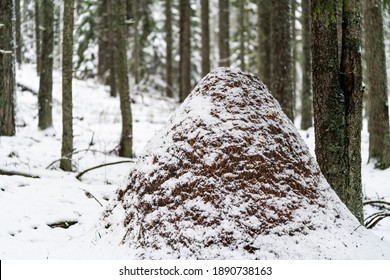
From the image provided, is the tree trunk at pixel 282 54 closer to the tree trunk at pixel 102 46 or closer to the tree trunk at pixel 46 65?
the tree trunk at pixel 46 65

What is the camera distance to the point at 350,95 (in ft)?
12.7

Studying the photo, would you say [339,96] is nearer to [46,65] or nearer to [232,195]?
[232,195]

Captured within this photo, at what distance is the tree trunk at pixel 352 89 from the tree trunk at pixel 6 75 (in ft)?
22.2

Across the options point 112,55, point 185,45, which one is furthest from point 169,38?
point 185,45

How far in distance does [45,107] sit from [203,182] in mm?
8274

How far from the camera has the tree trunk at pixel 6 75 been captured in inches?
320

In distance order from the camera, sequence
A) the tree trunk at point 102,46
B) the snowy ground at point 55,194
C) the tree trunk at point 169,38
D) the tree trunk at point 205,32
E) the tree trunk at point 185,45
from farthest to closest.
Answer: the tree trunk at point 102,46 → the tree trunk at point 169,38 → the tree trunk at point 185,45 → the tree trunk at point 205,32 → the snowy ground at point 55,194

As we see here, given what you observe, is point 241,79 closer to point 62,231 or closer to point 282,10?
point 62,231

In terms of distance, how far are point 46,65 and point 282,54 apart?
5839mm

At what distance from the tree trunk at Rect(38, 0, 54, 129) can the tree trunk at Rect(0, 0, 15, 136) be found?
5.03 ft

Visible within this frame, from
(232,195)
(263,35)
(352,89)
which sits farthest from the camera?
(263,35)

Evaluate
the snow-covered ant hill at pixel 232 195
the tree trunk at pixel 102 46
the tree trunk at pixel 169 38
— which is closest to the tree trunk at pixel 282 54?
the snow-covered ant hill at pixel 232 195

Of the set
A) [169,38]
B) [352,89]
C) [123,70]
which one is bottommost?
[352,89]

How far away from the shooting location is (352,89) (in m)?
3.85
